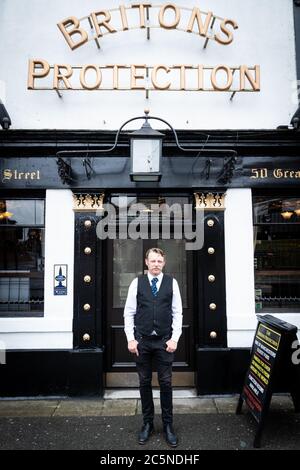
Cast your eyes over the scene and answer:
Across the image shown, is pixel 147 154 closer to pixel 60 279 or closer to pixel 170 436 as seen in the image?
pixel 60 279

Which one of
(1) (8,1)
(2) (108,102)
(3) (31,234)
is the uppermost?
(1) (8,1)

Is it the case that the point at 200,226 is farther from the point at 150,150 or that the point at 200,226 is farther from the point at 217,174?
the point at 150,150

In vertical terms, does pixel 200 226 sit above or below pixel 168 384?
above

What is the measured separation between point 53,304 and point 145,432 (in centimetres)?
237

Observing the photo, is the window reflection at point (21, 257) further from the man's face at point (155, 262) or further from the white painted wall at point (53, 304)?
the man's face at point (155, 262)

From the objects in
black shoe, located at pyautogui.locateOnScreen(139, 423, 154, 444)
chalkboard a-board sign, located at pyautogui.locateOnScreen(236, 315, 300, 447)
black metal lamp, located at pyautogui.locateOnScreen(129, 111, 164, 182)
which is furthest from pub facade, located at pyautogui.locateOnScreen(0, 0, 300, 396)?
black shoe, located at pyautogui.locateOnScreen(139, 423, 154, 444)

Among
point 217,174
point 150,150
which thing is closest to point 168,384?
point 150,150

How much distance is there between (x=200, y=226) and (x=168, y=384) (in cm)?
251

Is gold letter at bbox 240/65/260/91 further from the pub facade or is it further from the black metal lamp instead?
the black metal lamp

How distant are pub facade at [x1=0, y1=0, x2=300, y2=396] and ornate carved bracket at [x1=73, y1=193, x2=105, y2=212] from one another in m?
0.02

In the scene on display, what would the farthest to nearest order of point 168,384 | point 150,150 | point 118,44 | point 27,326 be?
point 118,44 → point 27,326 → point 150,150 → point 168,384

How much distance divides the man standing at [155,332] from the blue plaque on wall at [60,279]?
172 cm

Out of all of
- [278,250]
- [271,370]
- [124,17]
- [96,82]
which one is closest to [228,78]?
[124,17]

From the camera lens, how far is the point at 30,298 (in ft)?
17.9
